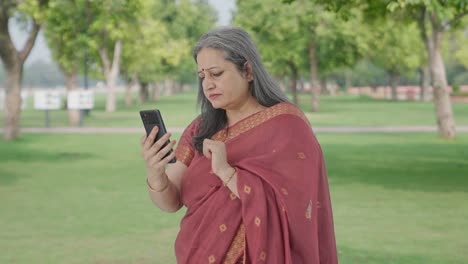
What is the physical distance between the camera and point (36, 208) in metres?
11.6

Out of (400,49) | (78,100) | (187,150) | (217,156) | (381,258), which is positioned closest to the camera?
(217,156)

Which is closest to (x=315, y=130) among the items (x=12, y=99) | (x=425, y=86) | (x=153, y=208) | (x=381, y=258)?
(x=12, y=99)

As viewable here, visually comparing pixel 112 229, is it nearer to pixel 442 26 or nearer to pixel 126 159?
pixel 126 159

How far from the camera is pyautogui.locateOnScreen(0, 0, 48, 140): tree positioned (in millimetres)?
23719

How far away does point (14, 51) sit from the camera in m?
24.2

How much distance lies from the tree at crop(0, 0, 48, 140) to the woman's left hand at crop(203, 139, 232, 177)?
20.9 m

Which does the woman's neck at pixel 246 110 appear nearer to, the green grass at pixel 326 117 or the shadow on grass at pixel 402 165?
the shadow on grass at pixel 402 165

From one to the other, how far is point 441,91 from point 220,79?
66.9ft

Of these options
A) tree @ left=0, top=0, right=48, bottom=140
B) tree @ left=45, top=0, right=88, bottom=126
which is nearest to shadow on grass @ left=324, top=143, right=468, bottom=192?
tree @ left=0, top=0, right=48, bottom=140

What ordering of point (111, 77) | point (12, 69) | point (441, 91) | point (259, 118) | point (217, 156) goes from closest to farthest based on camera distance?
point (217, 156), point (259, 118), point (441, 91), point (12, 69), point (111, 77)

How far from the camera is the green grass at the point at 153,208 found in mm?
Result: 8602

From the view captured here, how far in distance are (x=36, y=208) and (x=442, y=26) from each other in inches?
590

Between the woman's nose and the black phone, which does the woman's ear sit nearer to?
the woman's nose

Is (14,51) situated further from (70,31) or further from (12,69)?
(70,31)
